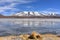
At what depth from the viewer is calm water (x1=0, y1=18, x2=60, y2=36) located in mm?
5113

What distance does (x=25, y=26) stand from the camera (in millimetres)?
5609

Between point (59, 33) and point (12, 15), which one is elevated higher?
point (12, 15)

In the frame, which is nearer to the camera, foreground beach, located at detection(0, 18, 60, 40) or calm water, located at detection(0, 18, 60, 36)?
foreground beach, located at detection(0, 18, 60, 40)

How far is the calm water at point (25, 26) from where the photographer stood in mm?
5113

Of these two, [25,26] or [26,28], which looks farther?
[25,26]

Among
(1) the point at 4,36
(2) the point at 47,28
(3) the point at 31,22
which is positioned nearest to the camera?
(1) the point at 4,36

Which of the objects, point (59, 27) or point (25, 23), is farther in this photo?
point (25, 23)

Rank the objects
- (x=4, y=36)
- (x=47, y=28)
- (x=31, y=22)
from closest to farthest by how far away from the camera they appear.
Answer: (x=4, y=36) < (x=47, y=28) < (x=31, y=22)

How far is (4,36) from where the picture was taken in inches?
194

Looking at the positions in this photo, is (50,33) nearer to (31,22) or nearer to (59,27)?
(59,27)

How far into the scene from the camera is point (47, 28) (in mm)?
5379

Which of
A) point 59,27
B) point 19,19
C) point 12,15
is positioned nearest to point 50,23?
point 59,27

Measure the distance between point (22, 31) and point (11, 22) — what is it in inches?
25.8

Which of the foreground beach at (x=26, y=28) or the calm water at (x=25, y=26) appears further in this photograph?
the calm water at (x=25, y=26)
